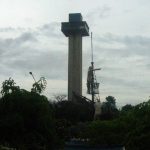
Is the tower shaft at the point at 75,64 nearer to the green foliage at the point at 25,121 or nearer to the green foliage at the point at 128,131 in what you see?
the green foliage at the point at 128,131

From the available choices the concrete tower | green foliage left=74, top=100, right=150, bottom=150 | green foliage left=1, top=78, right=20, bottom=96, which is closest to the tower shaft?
the concrete tower

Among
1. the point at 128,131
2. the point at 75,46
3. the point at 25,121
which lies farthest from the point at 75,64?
the point at 25,121

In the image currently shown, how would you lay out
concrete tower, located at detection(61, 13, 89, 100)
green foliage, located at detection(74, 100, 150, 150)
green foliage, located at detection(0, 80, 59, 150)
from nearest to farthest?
1. green foliage, located at detection(74, 100, 150, 150)
2. green foliage, located at detection(0, 80, 59, 150)
3. concrete tower, located at detection(61, 13, 89, 100)

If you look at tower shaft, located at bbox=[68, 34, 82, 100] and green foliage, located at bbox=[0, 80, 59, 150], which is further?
tower shaft, located at bbox=[68, 34, 82, 100]

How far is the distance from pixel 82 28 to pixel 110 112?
9187 centimetres

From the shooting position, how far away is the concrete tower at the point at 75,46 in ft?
574

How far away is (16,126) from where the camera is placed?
33.6 meters

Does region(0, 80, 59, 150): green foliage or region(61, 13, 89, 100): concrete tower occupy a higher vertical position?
region(61, 13, 89, 100): concrete tower

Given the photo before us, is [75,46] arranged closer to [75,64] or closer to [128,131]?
[75,64]

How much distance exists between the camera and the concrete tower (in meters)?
175

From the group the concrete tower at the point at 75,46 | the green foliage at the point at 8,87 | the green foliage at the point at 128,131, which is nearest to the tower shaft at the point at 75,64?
the concrete tower at the point at 75,46

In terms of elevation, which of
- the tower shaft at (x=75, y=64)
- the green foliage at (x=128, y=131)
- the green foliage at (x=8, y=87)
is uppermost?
the tower shaft at (x=75, y=64)

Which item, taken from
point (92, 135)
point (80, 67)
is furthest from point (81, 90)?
point (92, 135)

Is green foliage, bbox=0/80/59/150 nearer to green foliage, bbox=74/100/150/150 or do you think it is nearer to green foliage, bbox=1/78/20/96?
green foliage, bbox=1/78/20/96
